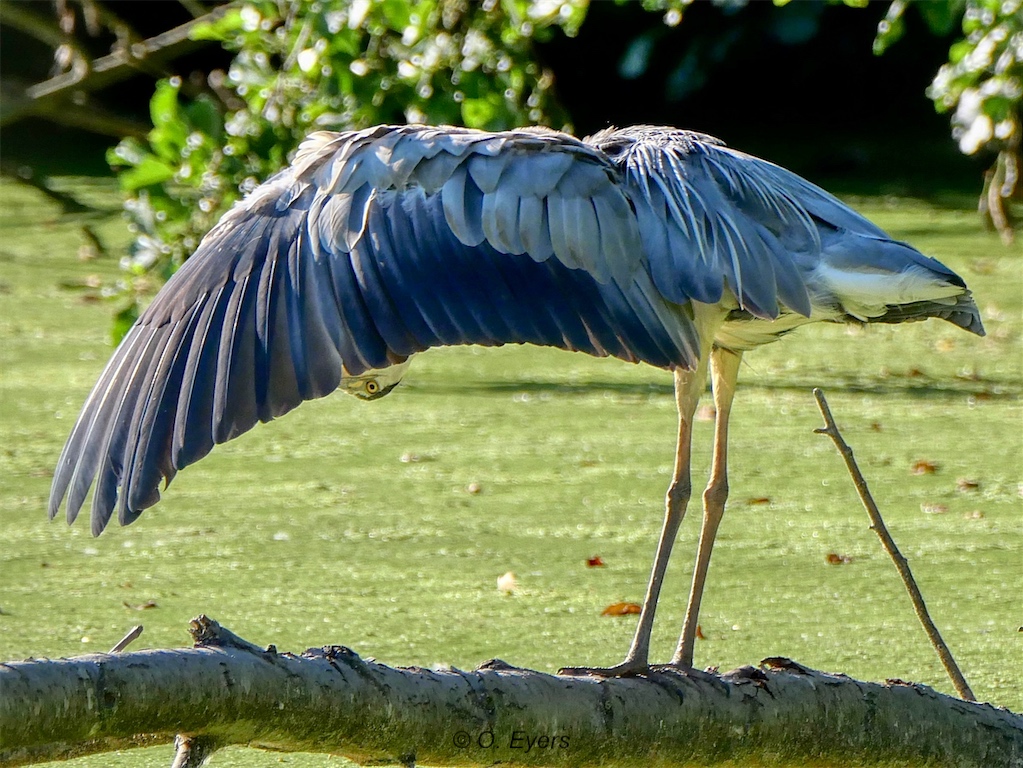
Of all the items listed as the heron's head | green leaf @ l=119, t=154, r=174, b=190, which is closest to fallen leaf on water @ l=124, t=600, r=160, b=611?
the heron's head

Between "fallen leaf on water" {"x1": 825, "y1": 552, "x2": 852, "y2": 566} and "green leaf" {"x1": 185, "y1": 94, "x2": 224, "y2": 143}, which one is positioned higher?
"green leaf" {"x1": 185, "y1": 94, "x2": 224, "y2": 143}

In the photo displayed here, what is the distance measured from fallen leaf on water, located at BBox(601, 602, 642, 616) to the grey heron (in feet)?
3.13

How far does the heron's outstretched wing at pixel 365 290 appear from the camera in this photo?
1806mm

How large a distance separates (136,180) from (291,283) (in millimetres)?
2690

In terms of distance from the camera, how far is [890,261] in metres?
2.01

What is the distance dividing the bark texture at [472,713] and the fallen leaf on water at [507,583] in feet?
4.33

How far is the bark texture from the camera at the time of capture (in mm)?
1516

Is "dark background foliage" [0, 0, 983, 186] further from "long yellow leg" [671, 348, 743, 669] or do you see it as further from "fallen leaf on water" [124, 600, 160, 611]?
"long yellow leg" [671, 348, 743, 669]

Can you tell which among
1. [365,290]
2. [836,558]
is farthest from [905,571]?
[836,558]

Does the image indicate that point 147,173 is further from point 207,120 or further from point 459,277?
point 459,277

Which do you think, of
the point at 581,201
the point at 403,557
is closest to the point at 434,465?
the point at 403,557

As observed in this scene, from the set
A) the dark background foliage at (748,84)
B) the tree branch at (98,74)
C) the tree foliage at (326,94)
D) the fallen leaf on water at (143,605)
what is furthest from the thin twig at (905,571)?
the dark background foliage at (748,84)

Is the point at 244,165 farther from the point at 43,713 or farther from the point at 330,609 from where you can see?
the point at 43,713

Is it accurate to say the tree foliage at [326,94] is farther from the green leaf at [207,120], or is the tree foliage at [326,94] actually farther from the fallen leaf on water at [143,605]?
the fallen leaf on water at [143,605]
